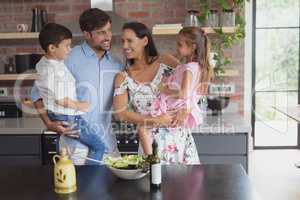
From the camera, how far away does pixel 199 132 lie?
3.30m

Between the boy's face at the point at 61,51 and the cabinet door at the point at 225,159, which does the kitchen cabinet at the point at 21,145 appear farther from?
the cabinet door at the point at 225,159

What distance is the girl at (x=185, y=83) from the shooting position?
7.86 ft

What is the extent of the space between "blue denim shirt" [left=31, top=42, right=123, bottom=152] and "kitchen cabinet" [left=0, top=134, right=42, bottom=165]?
3.74 ft

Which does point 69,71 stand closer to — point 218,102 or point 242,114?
point 218,102

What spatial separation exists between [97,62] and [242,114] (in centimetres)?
202

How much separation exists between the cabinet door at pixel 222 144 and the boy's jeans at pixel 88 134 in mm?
1112

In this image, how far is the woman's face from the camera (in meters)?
2.38

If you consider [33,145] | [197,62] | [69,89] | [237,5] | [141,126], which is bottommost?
[33,145]

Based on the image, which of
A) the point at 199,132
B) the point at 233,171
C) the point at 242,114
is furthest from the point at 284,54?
the point at 233,171

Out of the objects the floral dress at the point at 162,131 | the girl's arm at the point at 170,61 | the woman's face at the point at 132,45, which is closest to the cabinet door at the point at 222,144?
the floral dress at the point at 162,131

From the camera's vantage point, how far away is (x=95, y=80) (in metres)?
2.35

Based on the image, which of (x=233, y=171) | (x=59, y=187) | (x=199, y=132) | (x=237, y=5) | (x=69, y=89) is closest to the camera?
(x=59, y=187)

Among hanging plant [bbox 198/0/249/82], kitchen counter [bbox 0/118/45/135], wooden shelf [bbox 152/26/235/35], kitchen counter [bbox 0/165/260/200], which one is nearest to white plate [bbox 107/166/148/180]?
kitchen counter [bbox 0/165/260/200]

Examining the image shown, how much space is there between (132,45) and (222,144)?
1380mm
